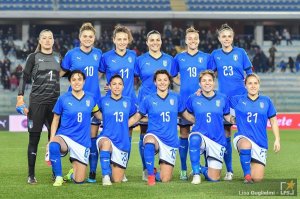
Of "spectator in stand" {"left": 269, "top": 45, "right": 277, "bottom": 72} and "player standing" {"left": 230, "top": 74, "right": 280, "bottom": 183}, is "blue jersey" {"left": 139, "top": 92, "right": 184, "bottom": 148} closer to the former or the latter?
"player standing" {"left": 230, "top": 74, "right": 280, "bottom": 183}

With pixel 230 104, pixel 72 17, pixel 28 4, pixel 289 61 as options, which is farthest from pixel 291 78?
pixel 230 104

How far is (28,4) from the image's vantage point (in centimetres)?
2528

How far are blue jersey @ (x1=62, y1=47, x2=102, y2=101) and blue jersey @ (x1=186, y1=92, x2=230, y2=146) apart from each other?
1.15 meters

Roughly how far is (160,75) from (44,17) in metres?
17.4

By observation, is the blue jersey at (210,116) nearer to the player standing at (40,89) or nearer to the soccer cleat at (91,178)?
the soccer cleat at (91,178)

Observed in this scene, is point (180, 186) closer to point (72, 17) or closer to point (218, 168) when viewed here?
point (218, 168)

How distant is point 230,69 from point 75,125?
2017 mm

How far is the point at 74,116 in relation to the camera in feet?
25.7

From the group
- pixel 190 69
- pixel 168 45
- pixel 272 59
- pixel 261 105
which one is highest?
pixel 168 45

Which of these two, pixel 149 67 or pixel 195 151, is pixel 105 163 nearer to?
pixel 195 151

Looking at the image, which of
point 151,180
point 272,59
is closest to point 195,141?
point 151,180

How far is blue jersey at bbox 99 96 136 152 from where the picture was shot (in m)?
7.99

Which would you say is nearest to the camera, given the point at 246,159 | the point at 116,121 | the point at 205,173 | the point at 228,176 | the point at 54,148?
the point at 54,148

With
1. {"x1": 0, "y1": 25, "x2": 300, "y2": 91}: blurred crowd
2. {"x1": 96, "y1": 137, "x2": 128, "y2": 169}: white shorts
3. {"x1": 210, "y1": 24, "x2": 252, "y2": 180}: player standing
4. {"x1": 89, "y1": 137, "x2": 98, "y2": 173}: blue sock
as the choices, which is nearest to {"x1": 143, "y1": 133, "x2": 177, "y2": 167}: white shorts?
{"x1": 96, "y1": 137, "x2": 128, "y2": 169}: white shorts
